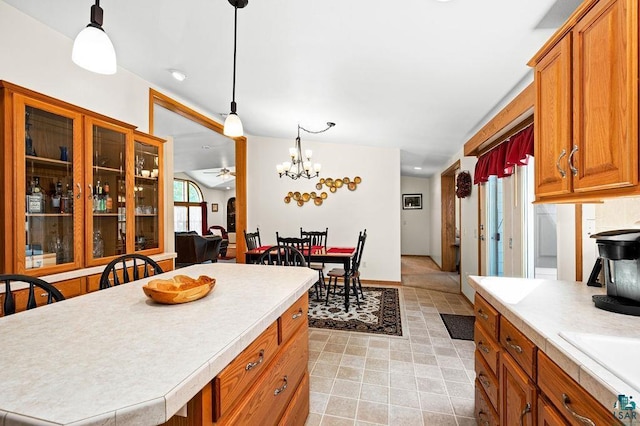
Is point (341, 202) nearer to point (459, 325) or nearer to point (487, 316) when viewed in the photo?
point (459, 325)

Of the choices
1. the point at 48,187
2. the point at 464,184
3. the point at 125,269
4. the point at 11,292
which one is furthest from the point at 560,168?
the point at 48,187

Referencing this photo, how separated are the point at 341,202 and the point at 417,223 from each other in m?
4.14

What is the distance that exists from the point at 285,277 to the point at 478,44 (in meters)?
1.91

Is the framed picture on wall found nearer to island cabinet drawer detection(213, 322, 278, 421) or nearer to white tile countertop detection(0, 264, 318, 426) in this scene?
white tile countertop detection(0, 264, 318, 426)

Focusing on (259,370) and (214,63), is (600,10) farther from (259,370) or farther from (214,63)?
(214,63)

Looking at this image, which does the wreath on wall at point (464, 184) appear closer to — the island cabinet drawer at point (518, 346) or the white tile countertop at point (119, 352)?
the island cabinet drawer at point (518, 346)

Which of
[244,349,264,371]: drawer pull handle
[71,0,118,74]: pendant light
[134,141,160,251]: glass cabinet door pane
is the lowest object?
[244,349,264,371]: drawer pull handle

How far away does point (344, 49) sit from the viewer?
2.16m

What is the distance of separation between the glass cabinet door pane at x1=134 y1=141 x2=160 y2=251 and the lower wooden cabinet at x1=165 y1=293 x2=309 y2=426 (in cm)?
202

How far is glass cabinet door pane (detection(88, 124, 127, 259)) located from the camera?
2.36m

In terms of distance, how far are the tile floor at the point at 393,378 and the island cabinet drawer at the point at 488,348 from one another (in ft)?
1.75

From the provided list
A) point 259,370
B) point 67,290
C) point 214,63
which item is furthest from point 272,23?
point 67,290

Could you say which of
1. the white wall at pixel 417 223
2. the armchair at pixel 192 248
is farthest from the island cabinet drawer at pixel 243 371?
the white wall at pixel 417 223

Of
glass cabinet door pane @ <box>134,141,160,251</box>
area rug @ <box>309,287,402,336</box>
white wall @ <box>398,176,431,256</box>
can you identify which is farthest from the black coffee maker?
white wall @ <box>398,176,431,256</box>
